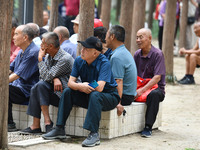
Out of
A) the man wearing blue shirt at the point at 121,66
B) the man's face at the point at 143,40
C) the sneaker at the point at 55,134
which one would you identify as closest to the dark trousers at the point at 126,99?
the man wearing blue shirt at the point at 121,66

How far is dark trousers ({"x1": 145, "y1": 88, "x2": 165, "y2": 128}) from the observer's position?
254 inches

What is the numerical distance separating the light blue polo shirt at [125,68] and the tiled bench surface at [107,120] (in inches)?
10.5

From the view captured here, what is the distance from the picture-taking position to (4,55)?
16.4ft

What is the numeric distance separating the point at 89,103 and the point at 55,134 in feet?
1.98

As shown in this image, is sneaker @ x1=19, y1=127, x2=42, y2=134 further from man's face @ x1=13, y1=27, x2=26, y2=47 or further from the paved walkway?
man's face @ x1=13, y1=27, x2=26, y2=47

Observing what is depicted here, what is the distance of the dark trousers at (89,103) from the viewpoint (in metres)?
5.62

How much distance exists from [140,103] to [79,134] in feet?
3.27

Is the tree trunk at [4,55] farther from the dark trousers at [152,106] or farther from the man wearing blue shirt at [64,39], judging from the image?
the man wearing blue shirt at [64,39]

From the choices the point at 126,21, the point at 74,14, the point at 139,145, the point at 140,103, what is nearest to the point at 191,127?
the point at 140,103

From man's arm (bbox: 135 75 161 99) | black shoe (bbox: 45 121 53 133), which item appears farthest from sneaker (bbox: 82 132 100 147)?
man's arm (bbox: 135 75 161 99)

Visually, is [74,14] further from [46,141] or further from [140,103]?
[46,141]

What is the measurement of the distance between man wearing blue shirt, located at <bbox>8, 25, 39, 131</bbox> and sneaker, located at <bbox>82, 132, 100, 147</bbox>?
4.58ft

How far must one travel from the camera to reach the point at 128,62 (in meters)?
6.15

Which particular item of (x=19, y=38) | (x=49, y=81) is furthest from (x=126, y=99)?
(x=19, y=38)
